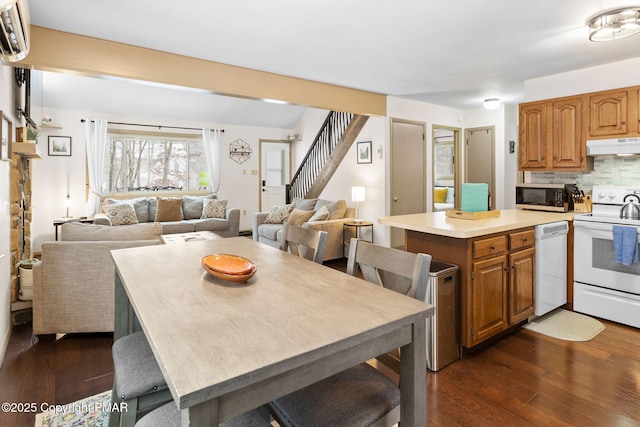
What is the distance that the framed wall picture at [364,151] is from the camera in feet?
18.4

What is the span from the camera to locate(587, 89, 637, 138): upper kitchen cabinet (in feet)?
11.0

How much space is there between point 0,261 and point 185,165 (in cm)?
548

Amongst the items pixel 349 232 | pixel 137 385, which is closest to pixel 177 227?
pixel 349 232

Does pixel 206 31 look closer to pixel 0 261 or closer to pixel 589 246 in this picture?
pixel 0 261

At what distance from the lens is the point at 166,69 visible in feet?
11.6

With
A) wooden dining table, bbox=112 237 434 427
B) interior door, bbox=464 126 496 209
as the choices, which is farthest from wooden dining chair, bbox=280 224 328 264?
interior door, bbox=464 126 496 209

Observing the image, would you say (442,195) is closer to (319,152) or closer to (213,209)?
(319,152)

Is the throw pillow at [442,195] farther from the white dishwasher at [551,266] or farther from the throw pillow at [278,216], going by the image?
the white dishwasher at [551,266]

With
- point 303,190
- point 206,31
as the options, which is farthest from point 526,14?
point 303,190

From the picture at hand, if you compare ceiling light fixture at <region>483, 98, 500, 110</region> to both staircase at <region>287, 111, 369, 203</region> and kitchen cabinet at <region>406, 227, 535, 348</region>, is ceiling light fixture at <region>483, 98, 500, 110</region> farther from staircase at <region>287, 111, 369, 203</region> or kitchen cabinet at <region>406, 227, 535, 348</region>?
kitchen cabinet at <region>406, 227, 535, 348</region>

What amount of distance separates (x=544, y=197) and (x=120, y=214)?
239 inches

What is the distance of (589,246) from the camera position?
325 centimetres

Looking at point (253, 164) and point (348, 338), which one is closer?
point (348, 338)

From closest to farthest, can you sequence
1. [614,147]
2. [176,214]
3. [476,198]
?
[476,198] < [614,147] < [176,214]
